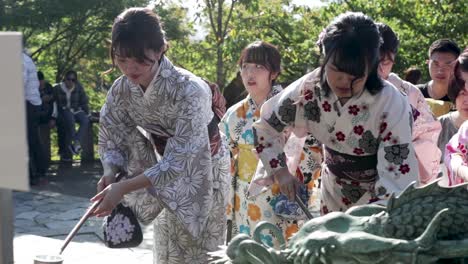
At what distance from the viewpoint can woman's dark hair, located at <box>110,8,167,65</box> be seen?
321 centimetres

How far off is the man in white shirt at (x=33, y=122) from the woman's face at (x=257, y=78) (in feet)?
14.7

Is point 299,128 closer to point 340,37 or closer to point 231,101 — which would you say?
point 340,37

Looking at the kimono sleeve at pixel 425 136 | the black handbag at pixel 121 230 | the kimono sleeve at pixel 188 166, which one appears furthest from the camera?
the kimono sleeve at pixel 425 136

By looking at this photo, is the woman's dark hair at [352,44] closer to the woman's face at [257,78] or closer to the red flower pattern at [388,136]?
the red flower pattern at [388,136]

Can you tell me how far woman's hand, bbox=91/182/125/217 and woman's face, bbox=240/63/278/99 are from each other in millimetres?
2128

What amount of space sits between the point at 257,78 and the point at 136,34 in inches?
79.4

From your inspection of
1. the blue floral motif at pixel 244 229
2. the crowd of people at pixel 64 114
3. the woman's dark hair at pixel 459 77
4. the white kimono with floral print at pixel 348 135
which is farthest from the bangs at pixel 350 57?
the crowd of people at pixel 64 114

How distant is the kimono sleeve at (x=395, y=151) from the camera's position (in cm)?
277

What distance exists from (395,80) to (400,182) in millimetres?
1764

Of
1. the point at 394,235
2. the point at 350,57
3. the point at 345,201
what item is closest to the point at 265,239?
the point at 345,201

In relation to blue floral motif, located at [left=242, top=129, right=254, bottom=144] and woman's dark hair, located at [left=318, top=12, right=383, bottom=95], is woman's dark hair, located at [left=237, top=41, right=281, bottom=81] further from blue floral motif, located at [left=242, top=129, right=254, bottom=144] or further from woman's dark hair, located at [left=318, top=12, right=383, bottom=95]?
woman's dark hair, located at [left=318, top=12, right=383, bottom=95]

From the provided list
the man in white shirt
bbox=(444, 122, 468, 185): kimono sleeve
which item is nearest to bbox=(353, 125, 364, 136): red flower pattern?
bbox=(444, 122, 468, 185): kimono sleeve

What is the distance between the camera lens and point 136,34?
10.5 ft

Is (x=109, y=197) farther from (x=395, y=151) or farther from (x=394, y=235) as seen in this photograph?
(x=394, y=235)
